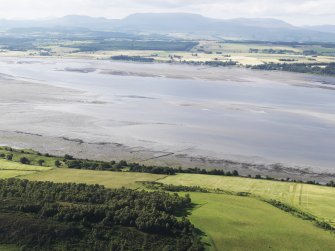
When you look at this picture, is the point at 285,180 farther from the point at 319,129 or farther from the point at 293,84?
the point at 293,84

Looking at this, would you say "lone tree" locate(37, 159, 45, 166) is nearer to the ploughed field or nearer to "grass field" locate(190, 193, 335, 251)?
the ploughed field

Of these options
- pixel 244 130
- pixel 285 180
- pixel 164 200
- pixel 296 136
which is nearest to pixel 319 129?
pixel 296 136

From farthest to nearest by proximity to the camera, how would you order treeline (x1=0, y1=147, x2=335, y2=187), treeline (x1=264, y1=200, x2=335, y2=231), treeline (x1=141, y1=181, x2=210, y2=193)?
1. treeline (x1=0, y1=147, x2=335, y2=187)
2. treeline (x1=141, y1=181, x2=210, y2=193)
3. treeline (x1=264, y1=200, x2=335, y2=231)

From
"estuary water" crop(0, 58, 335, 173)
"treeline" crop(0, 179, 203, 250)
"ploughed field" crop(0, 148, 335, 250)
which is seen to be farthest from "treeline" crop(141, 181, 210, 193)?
"estuary water" crop(0, 58, 335, 173)

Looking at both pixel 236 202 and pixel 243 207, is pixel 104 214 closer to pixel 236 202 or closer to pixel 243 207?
pixel 243 207

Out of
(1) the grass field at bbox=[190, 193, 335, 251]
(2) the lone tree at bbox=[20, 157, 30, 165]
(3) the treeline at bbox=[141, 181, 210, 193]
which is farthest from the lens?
(2) the lone tree at bbox=[20, 157, 30, 165]

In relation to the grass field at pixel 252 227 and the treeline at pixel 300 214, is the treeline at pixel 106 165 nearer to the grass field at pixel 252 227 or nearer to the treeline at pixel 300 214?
the treeline at pixel 300 214
